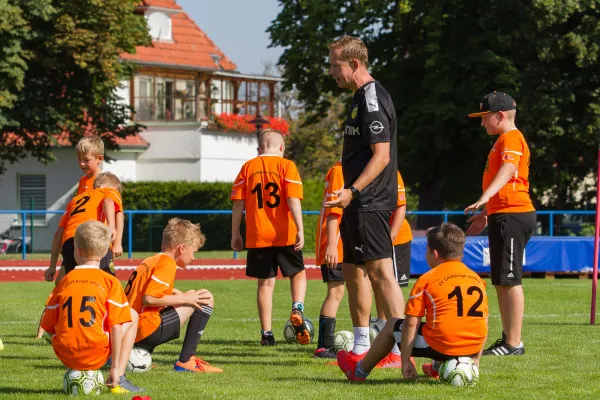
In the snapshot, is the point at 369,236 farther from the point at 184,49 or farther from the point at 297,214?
the point at 184,49

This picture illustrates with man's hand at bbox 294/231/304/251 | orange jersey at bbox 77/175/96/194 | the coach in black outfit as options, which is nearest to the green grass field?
the coach in black outfit

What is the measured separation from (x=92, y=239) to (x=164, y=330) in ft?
4.77

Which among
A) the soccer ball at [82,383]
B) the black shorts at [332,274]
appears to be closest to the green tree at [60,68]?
Result: the black shorts at [332,274]

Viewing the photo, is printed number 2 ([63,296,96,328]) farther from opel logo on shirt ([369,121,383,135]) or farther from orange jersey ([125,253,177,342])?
opel logo on shirt ([369,121,383,135])

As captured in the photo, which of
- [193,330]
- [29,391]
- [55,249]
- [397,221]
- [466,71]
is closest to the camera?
[29,391]

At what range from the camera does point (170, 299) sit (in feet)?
26.3

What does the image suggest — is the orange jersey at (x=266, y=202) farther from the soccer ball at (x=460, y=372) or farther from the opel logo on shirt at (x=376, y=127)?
the soccer ball at (x=460, y=372)

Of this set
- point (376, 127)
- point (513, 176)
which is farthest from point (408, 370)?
point (513, 176)

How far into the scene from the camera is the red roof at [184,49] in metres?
54.2

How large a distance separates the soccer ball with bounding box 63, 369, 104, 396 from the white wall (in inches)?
1730

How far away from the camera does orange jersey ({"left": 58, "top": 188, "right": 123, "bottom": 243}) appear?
926 cm

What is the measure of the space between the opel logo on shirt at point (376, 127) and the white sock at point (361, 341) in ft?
4.89

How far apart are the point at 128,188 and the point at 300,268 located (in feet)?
110

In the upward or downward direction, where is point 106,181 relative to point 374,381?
upward
